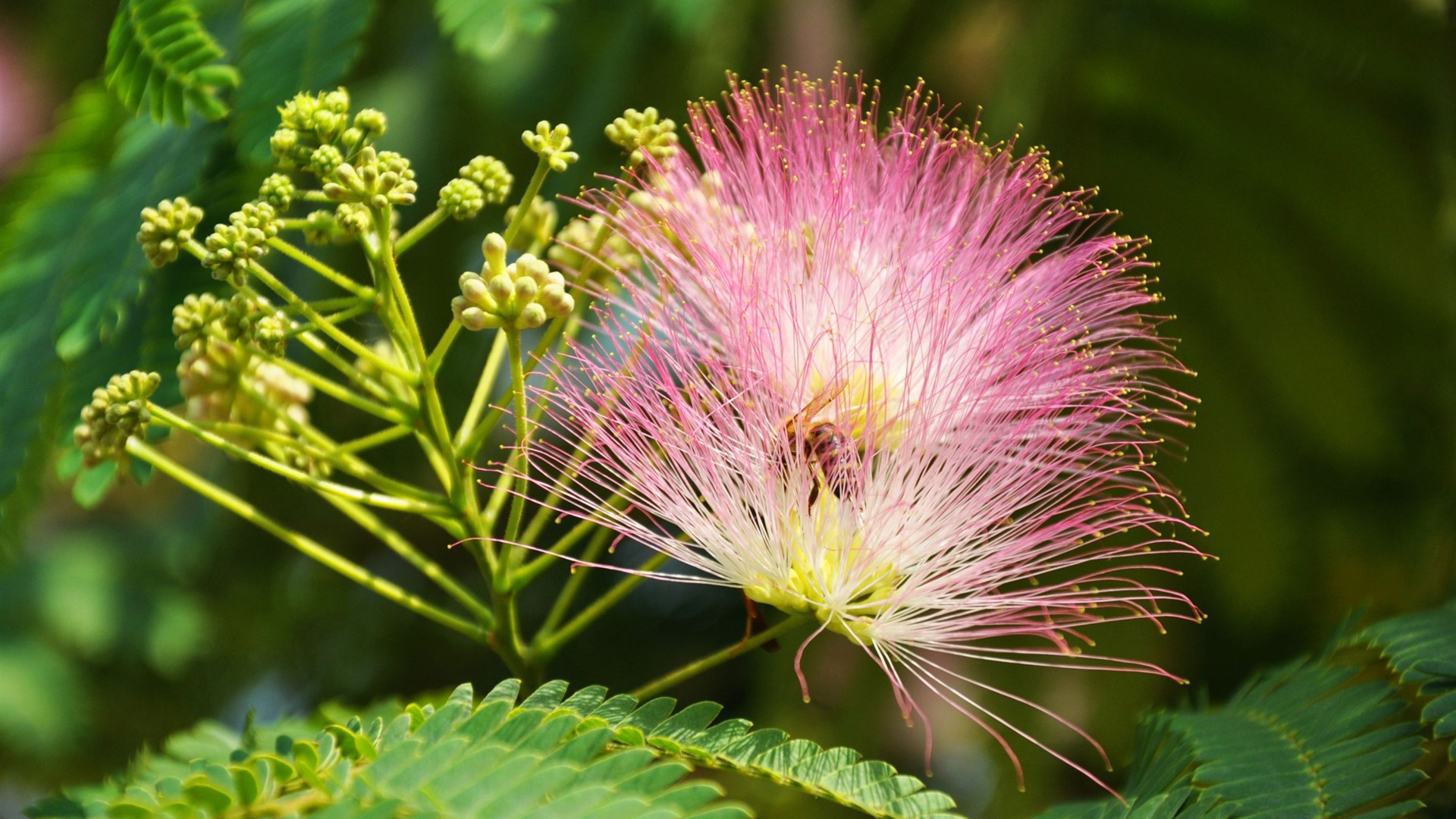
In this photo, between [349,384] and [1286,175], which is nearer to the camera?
[349,384]

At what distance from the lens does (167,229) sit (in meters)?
1.64

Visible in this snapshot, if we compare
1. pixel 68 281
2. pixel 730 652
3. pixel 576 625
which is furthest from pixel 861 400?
pixel 68 281

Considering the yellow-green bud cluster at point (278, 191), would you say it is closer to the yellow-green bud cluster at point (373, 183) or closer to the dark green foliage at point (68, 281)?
the yellow-green bud cluster at point (373, 183)

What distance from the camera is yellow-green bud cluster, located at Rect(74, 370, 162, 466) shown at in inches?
65.2

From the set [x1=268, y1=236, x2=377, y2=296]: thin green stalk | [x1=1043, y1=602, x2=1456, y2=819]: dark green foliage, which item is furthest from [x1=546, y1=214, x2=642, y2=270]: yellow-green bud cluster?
[x1=1043, y1=602, x2=1456, y2=819]: dark green foliage

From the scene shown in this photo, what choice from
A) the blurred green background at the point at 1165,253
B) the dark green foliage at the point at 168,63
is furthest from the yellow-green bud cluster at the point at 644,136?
the blurred green background at the point at 1165,253

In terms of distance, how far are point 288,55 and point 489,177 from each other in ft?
1.63

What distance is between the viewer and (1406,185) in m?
3.91

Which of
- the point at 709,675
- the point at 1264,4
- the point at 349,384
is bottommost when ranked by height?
the point at 709,675

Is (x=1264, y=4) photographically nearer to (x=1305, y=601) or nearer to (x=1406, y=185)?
(x=1406, y=185)

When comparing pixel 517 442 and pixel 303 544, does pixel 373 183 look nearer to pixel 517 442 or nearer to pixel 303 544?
pixel 517 442

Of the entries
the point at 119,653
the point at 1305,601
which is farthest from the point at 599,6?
the point at 119,653

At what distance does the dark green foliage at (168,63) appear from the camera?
1.81 meters

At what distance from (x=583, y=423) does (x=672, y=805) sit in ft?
2.23
